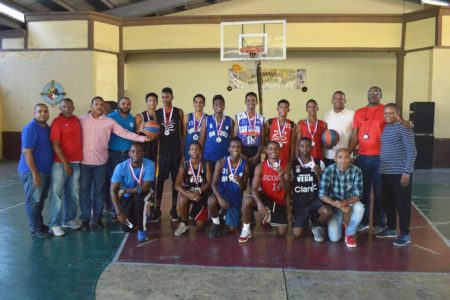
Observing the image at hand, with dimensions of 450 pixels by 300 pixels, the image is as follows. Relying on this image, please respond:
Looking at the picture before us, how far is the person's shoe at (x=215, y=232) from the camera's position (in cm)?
476

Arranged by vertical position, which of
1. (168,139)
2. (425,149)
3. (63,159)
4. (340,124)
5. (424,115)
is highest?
(424,115)

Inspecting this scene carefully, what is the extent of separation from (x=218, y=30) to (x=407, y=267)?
9.63 m

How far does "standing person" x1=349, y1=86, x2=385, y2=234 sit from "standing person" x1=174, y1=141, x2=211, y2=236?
1828mm

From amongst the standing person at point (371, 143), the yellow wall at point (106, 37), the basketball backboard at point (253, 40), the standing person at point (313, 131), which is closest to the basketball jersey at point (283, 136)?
the standing person at point (313, 131)

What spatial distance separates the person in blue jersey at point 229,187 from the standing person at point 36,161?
73.8 inches

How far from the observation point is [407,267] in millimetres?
3822

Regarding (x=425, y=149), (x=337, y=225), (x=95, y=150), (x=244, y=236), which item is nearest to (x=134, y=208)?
(x=95, y=150)

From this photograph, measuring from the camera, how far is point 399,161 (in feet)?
14.7

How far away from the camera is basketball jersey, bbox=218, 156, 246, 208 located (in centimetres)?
488

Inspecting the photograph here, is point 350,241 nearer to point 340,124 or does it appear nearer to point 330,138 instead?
point 330,138

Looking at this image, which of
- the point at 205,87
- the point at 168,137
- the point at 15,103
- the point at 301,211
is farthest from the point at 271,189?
the point at 15,103

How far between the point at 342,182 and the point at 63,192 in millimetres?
3260

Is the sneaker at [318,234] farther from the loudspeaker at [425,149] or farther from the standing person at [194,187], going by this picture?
the loudspeaker at [425,149]

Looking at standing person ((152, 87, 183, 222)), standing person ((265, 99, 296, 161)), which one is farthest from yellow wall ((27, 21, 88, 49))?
standing person ((265, 99, 296, 161))
